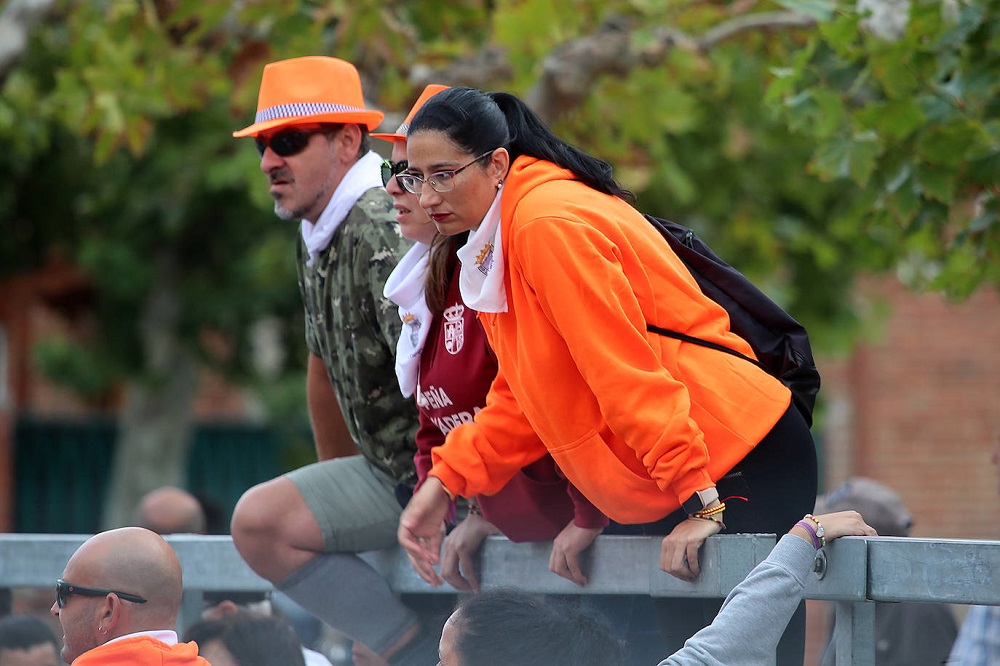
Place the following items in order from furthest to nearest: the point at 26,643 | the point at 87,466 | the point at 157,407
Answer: the point at 87,466 → the point at 157,407 → the point at 26,643

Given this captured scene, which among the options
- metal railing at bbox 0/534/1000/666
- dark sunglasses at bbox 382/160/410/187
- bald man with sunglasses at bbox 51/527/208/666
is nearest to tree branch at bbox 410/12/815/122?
dark sunglasses at bbox 382/160/410/187

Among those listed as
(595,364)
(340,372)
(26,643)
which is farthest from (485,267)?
(26,643)

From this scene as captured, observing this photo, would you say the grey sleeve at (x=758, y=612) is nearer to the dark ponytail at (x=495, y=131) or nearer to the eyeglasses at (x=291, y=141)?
the dark ponytail at (x=495, y=131)

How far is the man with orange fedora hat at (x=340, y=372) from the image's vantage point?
3.26m

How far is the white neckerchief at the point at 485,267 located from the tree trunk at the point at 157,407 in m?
7.23

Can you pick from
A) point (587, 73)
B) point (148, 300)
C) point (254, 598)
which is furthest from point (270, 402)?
point (254, 598)

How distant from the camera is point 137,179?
910 cm

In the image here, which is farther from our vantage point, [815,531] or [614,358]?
[614,358]

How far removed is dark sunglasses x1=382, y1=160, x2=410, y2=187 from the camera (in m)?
3.00

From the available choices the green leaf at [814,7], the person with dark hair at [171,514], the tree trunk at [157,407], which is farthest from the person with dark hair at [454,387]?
the tree trunk at [157,407]

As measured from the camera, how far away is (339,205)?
342 centimetres

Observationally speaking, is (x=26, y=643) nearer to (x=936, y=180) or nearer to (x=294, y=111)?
(x=294, y=111)

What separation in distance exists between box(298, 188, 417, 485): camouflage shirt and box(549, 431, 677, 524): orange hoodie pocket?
0.75 metres

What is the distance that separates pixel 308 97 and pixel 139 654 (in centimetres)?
146
